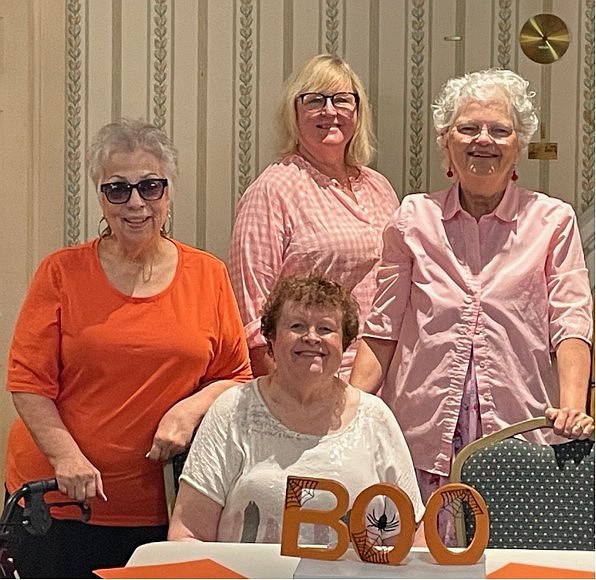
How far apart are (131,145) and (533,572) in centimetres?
121

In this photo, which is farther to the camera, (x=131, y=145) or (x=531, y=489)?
(x=131, y=145)

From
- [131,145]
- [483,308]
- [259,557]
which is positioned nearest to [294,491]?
[259,557]

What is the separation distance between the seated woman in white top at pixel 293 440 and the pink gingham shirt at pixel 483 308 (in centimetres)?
22

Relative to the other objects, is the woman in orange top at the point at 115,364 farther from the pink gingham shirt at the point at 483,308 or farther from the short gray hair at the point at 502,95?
the short gray hair at the point at 502,95

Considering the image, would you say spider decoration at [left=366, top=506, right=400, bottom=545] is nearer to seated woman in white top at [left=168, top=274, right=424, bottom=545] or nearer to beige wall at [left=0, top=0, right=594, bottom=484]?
seated woman in white top at [left=168, top=274, right=424, bottom=545]

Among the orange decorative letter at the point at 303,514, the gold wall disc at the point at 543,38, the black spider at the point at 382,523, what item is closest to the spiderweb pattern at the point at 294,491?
the orange decorative letter at the point at 303,514

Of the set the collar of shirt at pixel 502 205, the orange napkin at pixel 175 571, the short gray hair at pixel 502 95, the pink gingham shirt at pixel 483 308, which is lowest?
the orange napkin at pixel 175 571

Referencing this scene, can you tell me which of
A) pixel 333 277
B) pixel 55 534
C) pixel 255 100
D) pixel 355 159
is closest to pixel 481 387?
A: pixel 333 277

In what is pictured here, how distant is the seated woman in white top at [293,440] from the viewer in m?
2.26

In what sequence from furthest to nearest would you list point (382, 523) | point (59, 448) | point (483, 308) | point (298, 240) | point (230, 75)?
1. point (230, 75)
2. point (298, 240)
3. point (483, 308)
4. point (59, 448)
5. point (382, 523)

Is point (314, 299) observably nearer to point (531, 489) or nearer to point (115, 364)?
point (115, 364)

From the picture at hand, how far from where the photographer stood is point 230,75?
3.31m

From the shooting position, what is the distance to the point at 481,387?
252 centimetres

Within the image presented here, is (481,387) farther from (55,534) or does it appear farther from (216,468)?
(55,534)
